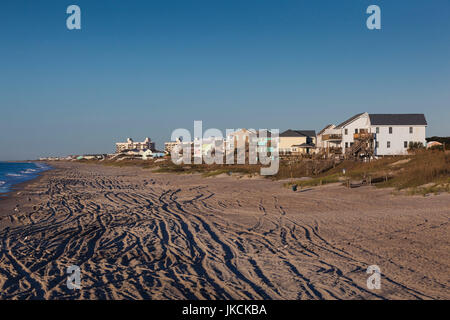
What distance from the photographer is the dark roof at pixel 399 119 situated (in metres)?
44.0

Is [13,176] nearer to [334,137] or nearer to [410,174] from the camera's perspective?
[334,137]

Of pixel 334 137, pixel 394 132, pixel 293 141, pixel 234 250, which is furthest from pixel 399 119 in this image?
pixel 234 250

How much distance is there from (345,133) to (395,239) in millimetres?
42433

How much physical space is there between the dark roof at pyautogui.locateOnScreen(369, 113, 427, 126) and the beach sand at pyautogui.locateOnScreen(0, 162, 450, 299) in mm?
32214

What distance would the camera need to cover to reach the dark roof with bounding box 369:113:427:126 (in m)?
44.0

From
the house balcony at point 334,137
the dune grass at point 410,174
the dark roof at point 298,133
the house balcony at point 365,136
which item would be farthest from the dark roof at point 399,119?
the dark roof at point 298,133

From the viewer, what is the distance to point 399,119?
4472 centimetres

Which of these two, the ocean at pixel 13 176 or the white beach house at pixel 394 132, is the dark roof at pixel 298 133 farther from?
the ocean at pixel 13 176

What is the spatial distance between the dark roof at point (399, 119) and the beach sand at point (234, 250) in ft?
106

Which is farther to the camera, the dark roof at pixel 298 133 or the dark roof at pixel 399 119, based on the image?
the dark roof at pixel 298 133

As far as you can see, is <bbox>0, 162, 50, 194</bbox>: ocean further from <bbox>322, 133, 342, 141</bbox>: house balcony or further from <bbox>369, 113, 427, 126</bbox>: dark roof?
<bbox>322, 133, 342, 141</bbox>: house balcony

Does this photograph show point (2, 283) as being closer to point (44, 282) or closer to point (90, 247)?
point (44, 282)

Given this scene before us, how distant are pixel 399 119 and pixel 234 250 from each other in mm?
42390

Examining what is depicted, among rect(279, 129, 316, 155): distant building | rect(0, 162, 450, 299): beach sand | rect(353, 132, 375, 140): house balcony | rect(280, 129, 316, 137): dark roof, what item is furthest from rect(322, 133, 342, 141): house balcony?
rect(0, 162, 450, 299): beach sand
